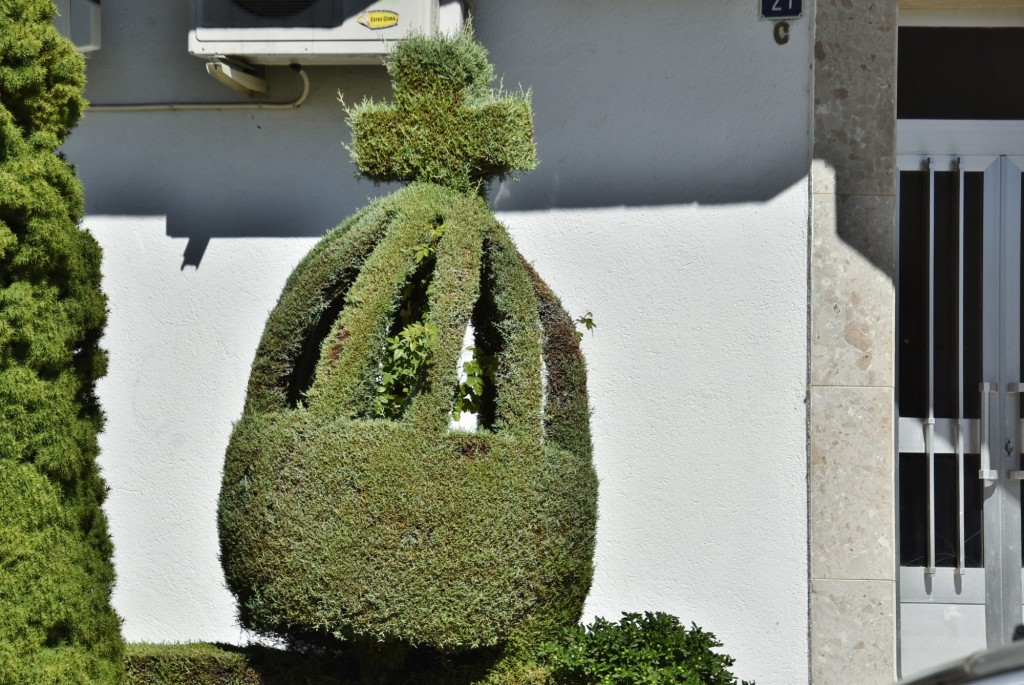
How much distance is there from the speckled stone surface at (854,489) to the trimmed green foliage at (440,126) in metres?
2.02

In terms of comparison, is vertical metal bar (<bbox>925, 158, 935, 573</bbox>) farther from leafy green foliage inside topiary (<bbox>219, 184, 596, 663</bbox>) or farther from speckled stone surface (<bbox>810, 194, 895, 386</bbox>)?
leafy green foliage inside topiary (<bbox>219, 184, 596, 663</bbox>)

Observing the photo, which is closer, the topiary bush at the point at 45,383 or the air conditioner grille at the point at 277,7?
the topiary bush at the point at 45,383

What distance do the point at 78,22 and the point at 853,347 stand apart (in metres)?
3.86

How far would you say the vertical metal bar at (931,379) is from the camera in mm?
5027

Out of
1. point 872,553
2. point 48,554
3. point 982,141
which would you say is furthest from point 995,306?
point 48,554

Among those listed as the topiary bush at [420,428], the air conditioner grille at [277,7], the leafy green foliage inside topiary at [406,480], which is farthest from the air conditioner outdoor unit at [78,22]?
the leafy green foliage inside topiary at [406,480]

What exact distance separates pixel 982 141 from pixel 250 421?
3.67 meters

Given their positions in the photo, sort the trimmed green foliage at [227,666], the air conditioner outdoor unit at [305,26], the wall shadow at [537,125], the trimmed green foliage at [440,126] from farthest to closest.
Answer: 1. the wall shadow at [537,125]
2. the air conditioner outdoor unit at [305,26]
3. the trimmed green foliage at [227,666]
4. the trimmed green foliage at [440,126]

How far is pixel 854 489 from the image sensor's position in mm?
4828

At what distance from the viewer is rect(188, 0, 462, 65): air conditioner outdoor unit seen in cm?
471

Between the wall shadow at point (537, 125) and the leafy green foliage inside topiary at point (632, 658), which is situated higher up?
the wall shadow at point (537, 125)

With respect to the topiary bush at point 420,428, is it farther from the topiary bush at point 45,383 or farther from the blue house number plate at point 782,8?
the blue house number plate at point 782,8

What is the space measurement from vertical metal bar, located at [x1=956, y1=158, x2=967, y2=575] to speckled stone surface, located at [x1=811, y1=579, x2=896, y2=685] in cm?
47

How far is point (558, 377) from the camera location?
3.85 m
